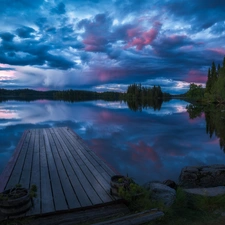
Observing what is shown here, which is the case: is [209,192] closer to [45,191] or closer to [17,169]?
[45,191]

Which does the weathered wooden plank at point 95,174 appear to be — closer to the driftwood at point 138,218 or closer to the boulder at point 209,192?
the driftwood at point 138,218

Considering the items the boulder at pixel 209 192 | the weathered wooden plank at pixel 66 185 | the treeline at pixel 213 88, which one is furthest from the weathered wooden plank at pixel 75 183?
the treeline at pixel 213 88

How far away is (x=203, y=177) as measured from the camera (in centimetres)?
789

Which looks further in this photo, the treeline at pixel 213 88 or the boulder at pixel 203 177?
the treeline at pixel 213 88

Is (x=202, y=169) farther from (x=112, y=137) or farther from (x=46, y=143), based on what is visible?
(x=112, y=137)

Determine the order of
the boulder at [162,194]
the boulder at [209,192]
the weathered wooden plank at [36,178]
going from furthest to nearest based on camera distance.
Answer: the boulder at [209,192]
the boulder at [162,194]
the weathered wooden plank at [36,178]

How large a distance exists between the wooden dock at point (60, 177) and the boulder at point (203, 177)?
3.25 metres

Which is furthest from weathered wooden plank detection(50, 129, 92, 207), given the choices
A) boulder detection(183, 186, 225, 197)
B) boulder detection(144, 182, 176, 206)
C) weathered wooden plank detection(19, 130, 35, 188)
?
boulder detection(183, 186, 225, 197)

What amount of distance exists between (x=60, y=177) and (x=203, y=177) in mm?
5367

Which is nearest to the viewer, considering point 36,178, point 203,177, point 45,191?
point 45,191

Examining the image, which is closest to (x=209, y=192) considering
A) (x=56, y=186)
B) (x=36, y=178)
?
(x=56, y=186)

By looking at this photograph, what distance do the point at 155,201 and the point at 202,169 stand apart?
13.1ft

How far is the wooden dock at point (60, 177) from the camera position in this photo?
15.6ft

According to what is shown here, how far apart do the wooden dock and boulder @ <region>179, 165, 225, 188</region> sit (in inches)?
128
